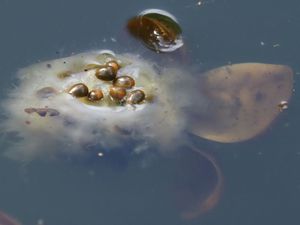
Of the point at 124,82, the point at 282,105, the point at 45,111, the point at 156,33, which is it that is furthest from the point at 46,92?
the point at 282,105

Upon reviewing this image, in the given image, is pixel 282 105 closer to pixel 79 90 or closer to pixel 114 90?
pixel 114 90

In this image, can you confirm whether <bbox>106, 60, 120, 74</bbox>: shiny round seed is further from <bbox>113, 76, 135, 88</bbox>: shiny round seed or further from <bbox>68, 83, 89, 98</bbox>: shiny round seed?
<bbox>68, 83, 89, 98</bbox>: shiny round seed

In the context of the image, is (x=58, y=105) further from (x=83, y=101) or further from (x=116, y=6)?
(x=116, y=6)

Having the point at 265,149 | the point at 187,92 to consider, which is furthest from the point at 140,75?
the point at 265,149

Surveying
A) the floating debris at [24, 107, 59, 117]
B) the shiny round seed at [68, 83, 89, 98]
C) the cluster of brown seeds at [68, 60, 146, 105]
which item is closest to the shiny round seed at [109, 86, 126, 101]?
the cluster of brown seeds at [68, 60, 146, 105]

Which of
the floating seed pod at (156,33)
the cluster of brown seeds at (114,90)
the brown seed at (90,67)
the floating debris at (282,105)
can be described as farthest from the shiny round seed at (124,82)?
the floating debris at (282,105)
